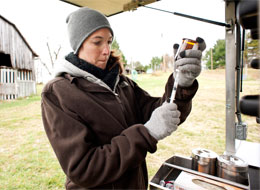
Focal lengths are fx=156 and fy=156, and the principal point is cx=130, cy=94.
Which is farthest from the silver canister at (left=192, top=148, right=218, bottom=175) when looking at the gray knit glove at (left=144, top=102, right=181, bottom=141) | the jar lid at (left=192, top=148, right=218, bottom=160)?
the gray knit glove at (left=144, top=102, right=181, bottom=141)

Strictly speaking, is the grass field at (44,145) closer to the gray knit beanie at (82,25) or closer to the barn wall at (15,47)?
the gray knit beanie at (82,25)

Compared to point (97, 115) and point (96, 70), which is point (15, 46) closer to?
point (96, 70)

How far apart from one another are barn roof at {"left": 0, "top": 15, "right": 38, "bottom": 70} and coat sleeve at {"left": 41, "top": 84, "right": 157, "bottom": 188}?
9.88m

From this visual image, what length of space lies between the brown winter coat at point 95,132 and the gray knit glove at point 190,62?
0.11m

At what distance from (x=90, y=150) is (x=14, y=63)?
10.7 metres

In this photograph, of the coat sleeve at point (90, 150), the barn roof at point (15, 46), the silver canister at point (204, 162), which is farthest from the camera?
the barn roof at point (15, 46)

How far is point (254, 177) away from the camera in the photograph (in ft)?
4.33

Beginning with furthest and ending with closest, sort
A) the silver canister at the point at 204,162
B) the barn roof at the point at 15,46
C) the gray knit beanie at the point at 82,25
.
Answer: the barn roof at the point at 15,46 < the silver canister at the point at 204,162 < the gray knit beanie at the point at 82,25

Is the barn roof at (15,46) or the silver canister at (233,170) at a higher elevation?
the barn roof at (15,46)

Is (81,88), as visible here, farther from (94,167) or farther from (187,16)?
(187,16)

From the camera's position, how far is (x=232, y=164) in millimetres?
1220

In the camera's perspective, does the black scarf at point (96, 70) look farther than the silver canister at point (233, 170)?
No

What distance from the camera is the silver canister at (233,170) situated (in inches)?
46.0

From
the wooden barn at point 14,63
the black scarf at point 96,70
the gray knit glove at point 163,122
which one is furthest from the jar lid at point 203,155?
the wooden barn at point 14,63
